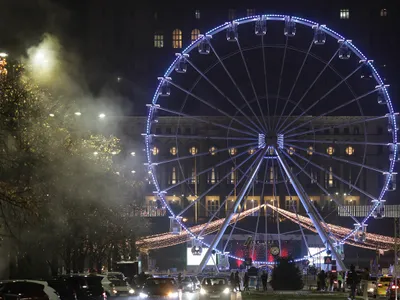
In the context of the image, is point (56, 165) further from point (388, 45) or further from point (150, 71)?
point (388, 45)

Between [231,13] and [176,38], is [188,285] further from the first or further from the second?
[176,38]

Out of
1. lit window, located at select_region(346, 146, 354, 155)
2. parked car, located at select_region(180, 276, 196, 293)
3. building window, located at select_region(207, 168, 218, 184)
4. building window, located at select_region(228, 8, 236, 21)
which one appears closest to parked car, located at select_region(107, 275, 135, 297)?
parked car, located at select_region(180, 276, 196, 293)

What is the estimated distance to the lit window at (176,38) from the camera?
184m

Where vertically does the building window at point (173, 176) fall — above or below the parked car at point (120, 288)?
above

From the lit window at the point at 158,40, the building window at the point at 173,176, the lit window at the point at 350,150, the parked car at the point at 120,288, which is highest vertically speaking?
the lit window at the point at 158,40

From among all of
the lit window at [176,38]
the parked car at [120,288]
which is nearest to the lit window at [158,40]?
the lit window at [176,38]

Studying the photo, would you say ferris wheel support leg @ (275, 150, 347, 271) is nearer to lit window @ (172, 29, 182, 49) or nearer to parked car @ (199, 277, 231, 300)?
parked car @ (199, 277, 231, 300)

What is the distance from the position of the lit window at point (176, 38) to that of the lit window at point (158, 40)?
2250 millimetres

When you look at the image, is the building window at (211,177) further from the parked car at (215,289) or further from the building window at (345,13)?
the parked car at (215,289)

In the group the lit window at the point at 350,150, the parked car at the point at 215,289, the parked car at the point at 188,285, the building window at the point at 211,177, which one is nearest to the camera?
the parked car at the point at 215,289

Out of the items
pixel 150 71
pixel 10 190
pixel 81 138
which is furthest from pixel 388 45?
pixel 10 190

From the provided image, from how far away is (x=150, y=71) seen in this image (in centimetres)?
18288

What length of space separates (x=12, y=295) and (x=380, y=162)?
145131 mm

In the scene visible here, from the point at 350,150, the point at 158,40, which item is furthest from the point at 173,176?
the point at 158,40
